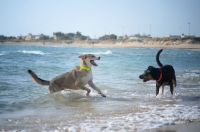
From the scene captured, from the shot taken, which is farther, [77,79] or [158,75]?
[77,79]

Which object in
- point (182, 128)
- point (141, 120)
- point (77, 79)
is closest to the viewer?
point (182, 128)

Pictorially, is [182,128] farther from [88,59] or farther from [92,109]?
[88,59]

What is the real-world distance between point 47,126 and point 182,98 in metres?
4.63

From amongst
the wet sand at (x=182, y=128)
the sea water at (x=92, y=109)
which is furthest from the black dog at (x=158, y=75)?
the wet sand at (x=182, y=128)

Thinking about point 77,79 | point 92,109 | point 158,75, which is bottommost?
point 92,109

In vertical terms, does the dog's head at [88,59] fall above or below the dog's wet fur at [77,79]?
above

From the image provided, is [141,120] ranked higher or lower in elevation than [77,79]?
lower

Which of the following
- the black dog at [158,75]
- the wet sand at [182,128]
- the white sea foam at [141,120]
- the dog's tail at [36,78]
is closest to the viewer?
the wet sand at [182,128]

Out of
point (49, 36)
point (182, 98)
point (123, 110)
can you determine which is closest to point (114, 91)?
point (182, 98)

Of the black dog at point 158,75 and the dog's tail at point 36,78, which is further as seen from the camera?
the dog's tail at point 36,78

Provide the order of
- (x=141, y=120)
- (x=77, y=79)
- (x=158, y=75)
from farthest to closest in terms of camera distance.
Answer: (x=77, y=79) < (x=158, y=75) < (x=141, y=120)

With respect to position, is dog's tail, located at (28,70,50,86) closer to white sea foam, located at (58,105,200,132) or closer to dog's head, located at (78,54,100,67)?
dog's head, located at (78,54,100,67)

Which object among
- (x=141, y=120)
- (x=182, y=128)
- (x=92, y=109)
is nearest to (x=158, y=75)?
(x=92, y=109)

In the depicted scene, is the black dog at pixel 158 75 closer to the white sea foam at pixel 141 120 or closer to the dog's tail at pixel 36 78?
the white sea foam at pixel 141 120
